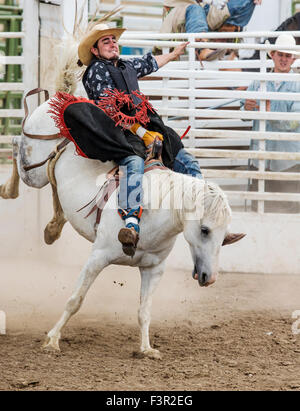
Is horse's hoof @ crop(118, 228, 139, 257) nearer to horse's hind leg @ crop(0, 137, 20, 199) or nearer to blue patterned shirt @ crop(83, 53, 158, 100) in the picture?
blue patterned shirt @ crop(83, 53, 158, 100)

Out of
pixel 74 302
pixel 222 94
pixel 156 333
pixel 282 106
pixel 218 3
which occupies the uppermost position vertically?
pixel 218 3

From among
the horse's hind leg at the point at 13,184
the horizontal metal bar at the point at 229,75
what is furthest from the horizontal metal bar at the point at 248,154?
the horse's hind leg at the point at 13,184

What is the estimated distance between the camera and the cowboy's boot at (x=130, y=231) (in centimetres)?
507

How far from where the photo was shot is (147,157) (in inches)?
221

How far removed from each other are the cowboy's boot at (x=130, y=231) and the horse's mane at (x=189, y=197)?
0.21 meters

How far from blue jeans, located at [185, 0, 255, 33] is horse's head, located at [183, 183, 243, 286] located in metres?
4.62

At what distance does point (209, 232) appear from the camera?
5.08 meters

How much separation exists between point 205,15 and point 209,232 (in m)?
5.17

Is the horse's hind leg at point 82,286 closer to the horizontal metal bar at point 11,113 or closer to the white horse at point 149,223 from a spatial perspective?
the white horse at point 149,223

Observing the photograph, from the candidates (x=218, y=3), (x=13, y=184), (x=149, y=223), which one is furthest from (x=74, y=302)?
(x=218, y=3)

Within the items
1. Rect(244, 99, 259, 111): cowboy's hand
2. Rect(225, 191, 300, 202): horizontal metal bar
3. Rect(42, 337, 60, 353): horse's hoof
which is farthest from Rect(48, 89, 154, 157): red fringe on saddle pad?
Rect(244, 99, 259, 111): cowboy's hand

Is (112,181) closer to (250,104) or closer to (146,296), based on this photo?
(146,296)
